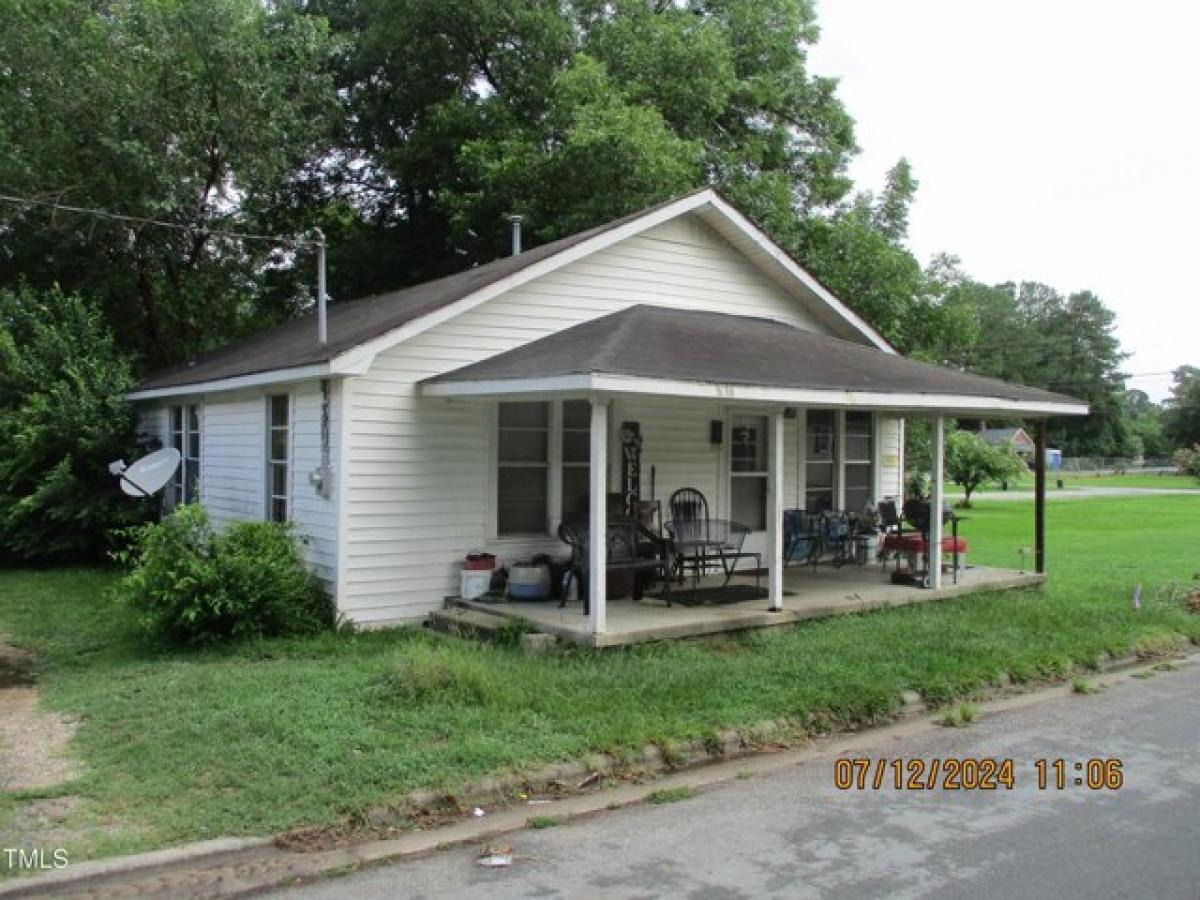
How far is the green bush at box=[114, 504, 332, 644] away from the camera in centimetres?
817

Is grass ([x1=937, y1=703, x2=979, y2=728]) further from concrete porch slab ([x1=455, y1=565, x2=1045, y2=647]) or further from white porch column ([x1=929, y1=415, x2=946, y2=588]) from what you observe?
white porch column ([x1=929, y1=415, x2=946, y2=588])

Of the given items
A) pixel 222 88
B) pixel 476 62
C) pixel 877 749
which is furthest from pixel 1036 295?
pixel 877 749

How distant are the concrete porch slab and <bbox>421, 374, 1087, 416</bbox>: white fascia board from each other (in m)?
1.98

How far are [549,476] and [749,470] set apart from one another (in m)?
2.96

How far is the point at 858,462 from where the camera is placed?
1335 cm

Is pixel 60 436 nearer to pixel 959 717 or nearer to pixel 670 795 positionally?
pixel 670 795

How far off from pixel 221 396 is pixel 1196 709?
10971 millimetres

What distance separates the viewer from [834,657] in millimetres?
7766

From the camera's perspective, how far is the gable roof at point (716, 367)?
7957mm

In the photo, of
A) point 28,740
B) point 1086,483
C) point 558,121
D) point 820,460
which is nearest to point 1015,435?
point 1086,483

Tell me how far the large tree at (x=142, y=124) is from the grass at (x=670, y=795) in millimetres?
13651

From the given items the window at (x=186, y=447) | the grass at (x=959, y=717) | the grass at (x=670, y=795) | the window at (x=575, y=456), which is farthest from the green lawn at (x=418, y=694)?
the window at (x=186, y=447)

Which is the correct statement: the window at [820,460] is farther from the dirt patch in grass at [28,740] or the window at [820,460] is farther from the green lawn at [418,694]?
the dirt patch in grass at [28,740]

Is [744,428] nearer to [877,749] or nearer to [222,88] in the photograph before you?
[877,749]
